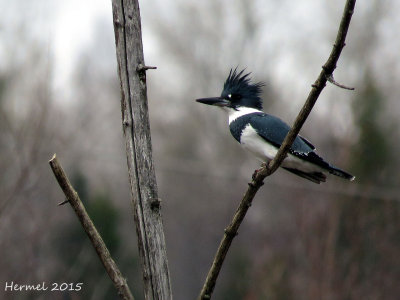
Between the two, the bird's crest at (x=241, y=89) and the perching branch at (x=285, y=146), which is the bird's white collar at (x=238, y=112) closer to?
the bird's crest at (x=241, y=89)

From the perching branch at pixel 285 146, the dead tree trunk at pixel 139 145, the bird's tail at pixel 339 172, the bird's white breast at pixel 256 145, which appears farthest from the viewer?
the bird's white breast at pixel 256 145

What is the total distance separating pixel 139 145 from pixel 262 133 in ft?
6.29

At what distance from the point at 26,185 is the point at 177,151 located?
82.3 ft

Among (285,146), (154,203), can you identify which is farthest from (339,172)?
(154,203)

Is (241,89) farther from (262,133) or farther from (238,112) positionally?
(262,133)

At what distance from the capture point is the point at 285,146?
8.52ft

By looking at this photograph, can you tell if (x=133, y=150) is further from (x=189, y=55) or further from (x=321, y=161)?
(x=189, y=55)

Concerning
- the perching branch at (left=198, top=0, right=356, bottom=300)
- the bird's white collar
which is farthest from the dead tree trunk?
the bird's white collar

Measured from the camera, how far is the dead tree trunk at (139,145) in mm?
2512

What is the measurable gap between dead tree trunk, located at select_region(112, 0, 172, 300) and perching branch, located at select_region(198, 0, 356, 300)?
177 mm

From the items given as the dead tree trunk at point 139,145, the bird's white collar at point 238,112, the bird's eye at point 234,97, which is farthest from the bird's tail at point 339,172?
the dead tree trunk at point 139,145

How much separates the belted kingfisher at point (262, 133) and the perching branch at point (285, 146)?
141cm

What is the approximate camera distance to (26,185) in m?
5.84

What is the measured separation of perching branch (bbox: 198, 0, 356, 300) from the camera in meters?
2.25
